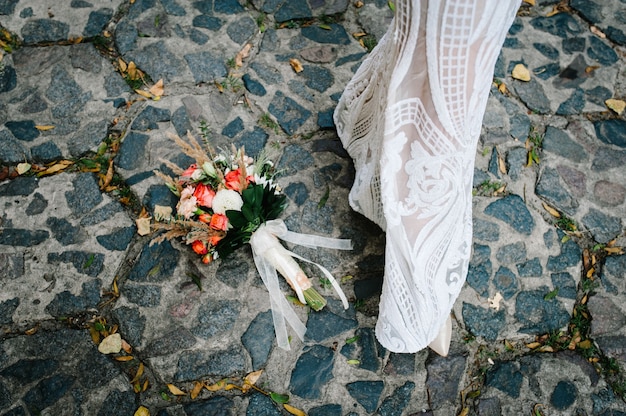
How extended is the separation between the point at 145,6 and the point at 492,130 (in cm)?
211

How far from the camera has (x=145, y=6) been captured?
3125 mm

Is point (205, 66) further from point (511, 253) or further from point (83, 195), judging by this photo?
point (511, 253)

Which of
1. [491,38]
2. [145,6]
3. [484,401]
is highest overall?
[491,38]

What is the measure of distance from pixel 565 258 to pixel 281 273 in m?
1.32

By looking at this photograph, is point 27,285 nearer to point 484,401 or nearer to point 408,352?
point 408,352

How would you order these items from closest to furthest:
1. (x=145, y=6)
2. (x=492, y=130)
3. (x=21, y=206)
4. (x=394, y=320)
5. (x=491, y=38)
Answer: (x=491, y=38) < (x=394, y=320) < (x=21, y=206) < (x=492, y=130) < (x=145, y=6)

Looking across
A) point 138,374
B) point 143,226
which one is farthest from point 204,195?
point 138,374

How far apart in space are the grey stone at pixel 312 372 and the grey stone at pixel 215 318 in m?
0.33

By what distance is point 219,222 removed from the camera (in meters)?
2.18

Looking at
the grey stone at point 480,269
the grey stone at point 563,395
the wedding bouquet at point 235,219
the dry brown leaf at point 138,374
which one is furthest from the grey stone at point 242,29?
the grey stone at point 563,395

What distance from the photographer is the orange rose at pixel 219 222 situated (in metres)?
2.18

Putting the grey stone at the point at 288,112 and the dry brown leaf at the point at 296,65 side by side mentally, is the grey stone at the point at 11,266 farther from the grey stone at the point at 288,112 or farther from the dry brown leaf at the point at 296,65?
the dry brown leaf at the point at 296,65

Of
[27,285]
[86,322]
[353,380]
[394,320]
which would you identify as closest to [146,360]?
[86,322]

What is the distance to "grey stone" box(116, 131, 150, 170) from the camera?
2.58 meters
